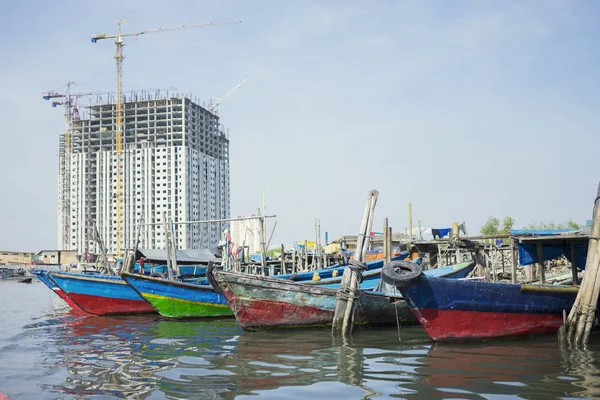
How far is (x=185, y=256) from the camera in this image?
1141 inches

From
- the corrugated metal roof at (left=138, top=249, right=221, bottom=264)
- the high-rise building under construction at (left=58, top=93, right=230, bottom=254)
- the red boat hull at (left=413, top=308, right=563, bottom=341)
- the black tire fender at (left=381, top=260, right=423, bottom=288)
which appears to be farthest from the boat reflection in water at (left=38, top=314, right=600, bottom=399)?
the high-rise building under construction at (left=58, top=93, right=230, bottom=254)

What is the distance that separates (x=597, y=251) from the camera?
35.2 ft

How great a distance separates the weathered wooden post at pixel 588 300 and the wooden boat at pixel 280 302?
432 cm

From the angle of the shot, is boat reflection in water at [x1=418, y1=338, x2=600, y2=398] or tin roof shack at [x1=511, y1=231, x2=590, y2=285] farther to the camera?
tin roof shack at [x1=511, y1=231, x2=590, y2=285]

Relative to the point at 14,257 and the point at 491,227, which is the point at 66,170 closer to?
the point at 14,257

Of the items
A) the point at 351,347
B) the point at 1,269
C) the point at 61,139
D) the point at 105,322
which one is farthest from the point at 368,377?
the point at 61,139

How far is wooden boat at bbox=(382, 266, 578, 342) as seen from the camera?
11.2 meters

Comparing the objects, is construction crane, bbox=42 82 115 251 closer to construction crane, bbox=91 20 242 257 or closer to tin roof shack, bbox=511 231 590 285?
construction crane, bbox=91 20 242 257

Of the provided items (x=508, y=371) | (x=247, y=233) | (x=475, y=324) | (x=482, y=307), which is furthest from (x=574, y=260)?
(x=247, y=233)

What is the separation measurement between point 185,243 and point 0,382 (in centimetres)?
10806

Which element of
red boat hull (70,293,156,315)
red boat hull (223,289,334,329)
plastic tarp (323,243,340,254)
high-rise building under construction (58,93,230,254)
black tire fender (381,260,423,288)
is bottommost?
red boat hull (70,293,156,315)

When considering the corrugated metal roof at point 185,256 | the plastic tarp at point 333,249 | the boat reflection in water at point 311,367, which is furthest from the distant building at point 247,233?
the boat reflection in water at point 311,367

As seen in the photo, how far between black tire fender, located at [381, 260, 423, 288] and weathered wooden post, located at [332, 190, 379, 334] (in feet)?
5.93

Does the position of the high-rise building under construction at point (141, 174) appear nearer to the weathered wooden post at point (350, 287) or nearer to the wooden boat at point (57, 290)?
the wooden boat at point (57, 290)
